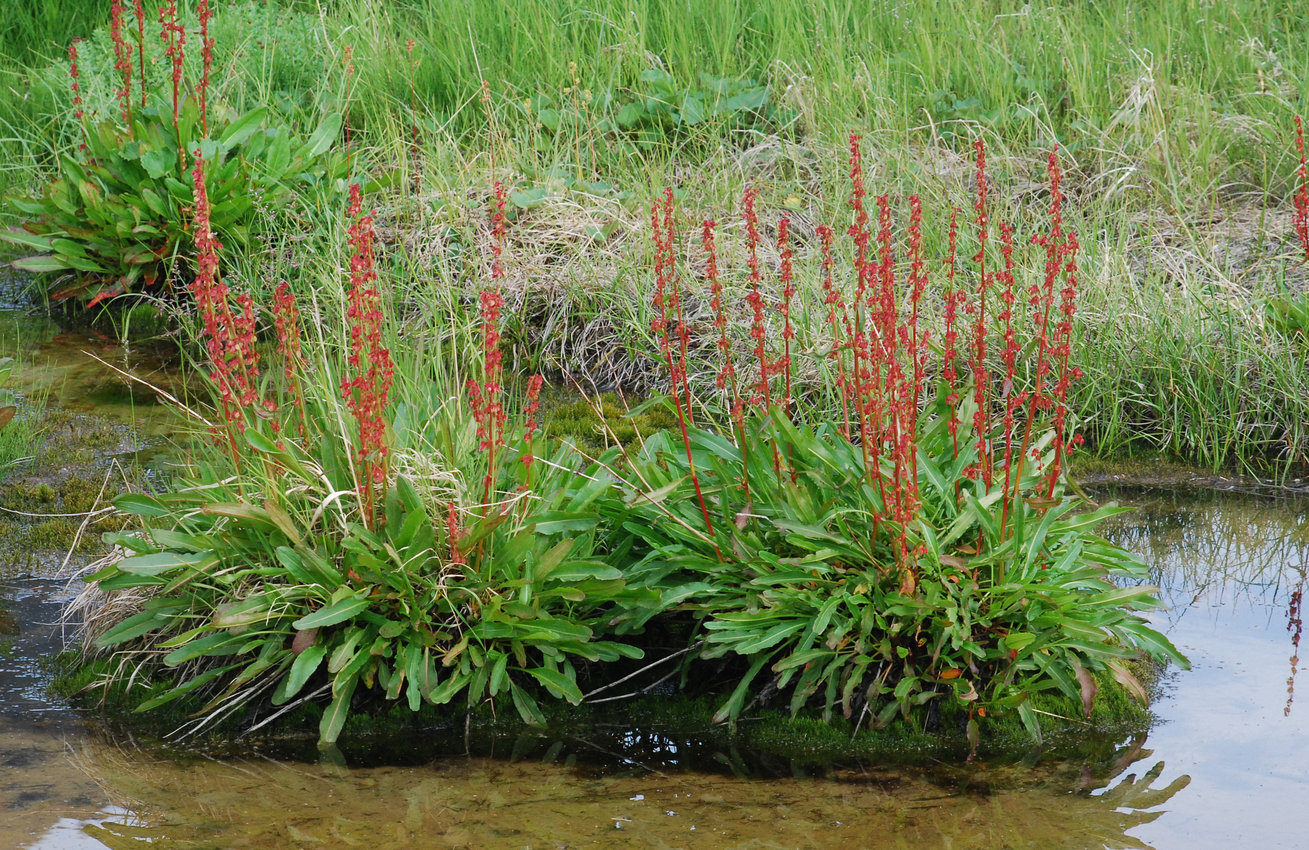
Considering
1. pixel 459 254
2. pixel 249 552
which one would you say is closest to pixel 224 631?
pixel 249 552

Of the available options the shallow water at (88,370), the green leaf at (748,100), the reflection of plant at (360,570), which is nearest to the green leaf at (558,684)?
the reflection of plant at (360,570)

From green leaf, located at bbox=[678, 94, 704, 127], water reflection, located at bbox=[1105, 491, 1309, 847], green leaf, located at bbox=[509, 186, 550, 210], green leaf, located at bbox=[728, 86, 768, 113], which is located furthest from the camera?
green leaf, located at bbox=[728, 86, 768, 113]

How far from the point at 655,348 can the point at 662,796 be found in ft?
10.8

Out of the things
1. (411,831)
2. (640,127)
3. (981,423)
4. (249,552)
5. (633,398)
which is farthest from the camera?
(640,127)

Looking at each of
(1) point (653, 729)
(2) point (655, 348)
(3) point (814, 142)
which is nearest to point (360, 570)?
(1) point (653, 729)

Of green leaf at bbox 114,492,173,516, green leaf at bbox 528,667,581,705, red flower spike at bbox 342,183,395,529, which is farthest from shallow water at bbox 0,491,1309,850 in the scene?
red flower spike at bbox 342,183,395,529

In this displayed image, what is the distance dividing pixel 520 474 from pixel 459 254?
3.02 metres

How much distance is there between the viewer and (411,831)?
9.09ft

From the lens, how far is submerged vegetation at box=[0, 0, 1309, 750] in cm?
332

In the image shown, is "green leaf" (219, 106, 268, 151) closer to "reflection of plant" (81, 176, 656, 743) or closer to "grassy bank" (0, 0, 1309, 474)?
"grassy bank" (0, 0, 1309, 474)

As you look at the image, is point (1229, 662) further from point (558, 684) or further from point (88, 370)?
point (88, 370)

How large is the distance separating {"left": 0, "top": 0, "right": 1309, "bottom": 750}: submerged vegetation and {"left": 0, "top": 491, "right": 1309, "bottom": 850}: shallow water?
21 centimetres

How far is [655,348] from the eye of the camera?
6.00 metres

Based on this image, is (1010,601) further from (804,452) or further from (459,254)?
(459,254)
